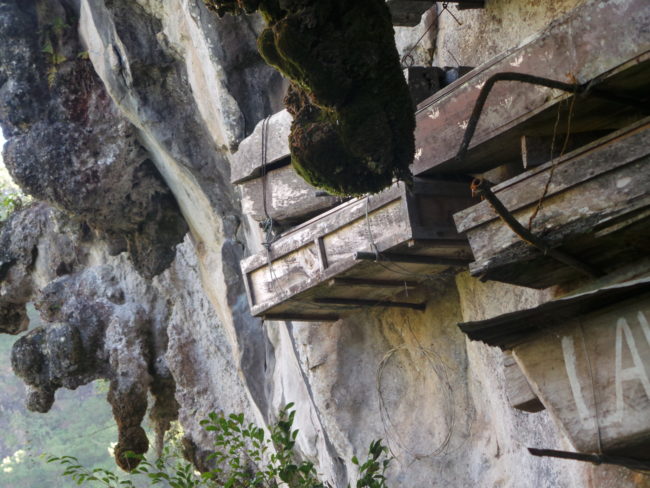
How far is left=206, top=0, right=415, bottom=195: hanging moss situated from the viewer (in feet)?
13.0

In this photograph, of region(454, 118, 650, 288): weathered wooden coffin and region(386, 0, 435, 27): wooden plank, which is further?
region(386, 0, 435, 27): wooden plank

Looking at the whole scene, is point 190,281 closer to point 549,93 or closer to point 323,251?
point 323,251

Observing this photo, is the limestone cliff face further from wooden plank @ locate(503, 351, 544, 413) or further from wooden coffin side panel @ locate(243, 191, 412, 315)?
wooden coffin side panel @ locate(243, 191, 412, 315)

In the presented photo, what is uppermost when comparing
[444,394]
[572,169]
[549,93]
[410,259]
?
[549,93]

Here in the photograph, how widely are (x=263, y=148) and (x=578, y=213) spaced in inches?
110

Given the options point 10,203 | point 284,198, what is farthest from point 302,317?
point 10,203

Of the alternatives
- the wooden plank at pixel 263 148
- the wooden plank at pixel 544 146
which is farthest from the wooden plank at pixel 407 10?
the wooden plank at pixel 544 146

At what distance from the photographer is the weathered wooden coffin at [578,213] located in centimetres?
385

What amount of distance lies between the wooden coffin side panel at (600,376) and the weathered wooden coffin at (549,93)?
1.02 meters

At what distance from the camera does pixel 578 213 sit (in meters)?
4.01

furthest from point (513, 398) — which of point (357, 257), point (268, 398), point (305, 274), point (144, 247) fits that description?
point (144, 247)

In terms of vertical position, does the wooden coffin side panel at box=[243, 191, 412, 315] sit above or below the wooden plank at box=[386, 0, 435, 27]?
below

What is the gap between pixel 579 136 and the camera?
4.56 m

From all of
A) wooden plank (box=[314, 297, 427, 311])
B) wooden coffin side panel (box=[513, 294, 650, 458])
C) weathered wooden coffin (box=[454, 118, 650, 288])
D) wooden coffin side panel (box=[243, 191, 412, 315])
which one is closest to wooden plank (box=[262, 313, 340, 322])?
wooden coffin side panel (box=[243, 191, 412, 315])
